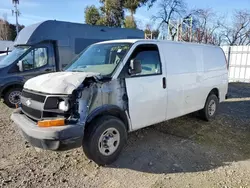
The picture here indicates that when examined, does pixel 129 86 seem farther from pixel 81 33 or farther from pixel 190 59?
pixel 81 33

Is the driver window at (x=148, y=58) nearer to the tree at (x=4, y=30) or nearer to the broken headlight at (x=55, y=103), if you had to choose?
the broken headlight at (x=55, y=103)

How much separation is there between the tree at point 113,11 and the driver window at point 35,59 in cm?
1782

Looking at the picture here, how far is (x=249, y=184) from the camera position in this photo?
3.45 meters

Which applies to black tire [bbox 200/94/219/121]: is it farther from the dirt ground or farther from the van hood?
the van hood

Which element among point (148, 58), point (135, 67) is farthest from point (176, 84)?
point (135, 67)

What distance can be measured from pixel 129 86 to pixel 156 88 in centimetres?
71

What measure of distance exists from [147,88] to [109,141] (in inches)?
47.0

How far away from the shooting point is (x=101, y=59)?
4.41 metres

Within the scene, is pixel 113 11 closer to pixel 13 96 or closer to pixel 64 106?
pixel 13 96

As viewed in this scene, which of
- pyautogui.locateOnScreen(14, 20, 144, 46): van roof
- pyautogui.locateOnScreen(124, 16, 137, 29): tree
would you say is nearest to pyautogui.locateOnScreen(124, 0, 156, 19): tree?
pyautogui.locateOnScreen(124, 16, 137, 29): tree

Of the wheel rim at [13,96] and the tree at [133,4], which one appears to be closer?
the wheel rim at [13,96]

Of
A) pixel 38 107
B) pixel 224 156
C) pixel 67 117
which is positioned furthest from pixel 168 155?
pixel 38 107

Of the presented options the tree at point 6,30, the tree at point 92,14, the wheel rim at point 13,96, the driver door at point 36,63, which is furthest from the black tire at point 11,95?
the tree at point 6,30

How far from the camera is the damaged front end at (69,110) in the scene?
328 cm
